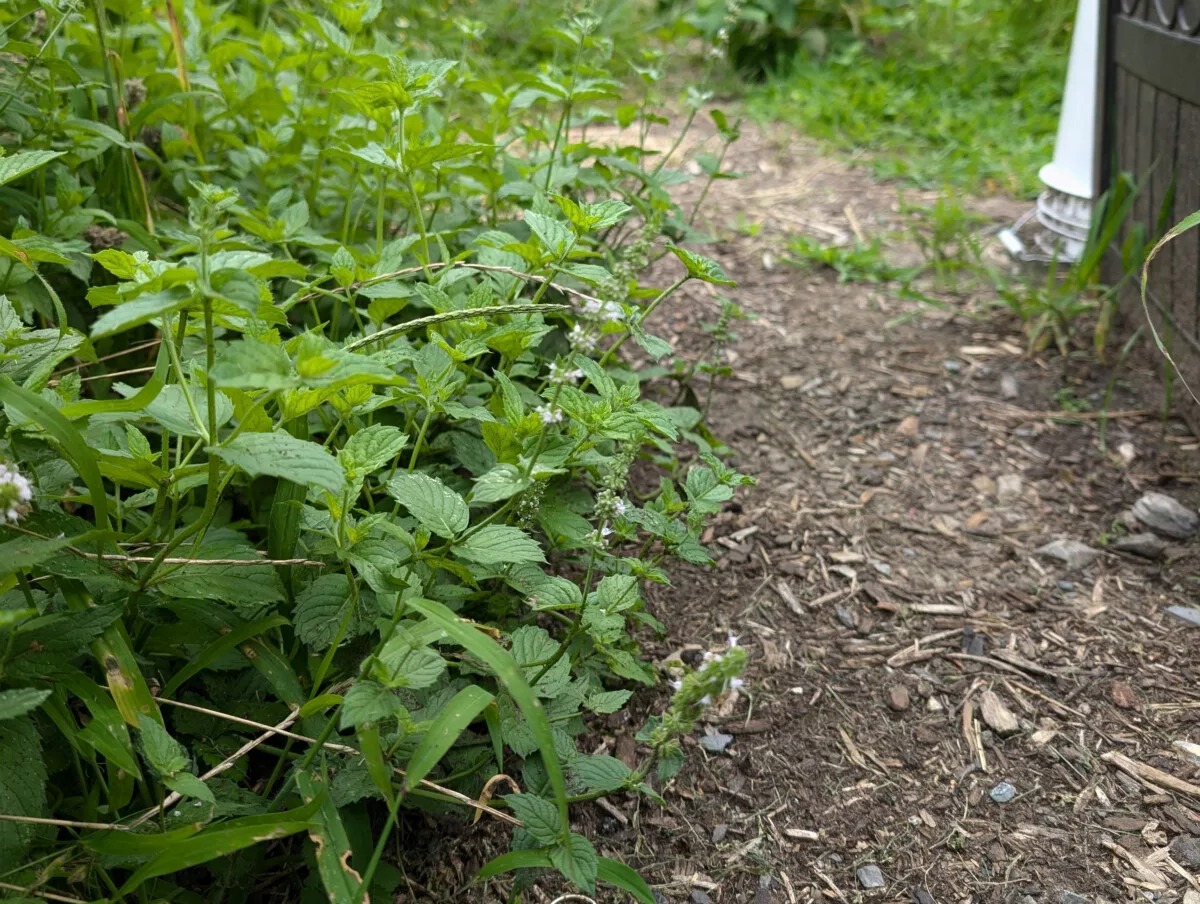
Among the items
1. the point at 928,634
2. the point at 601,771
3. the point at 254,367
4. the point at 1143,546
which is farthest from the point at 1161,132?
the point at 254,367

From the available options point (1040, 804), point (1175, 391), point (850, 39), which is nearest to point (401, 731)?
point (1040, 804)

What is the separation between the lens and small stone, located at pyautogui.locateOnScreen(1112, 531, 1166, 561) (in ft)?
6.97

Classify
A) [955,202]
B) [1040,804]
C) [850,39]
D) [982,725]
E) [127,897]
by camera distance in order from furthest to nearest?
[850,39]
[955,202]
[982,725]
[1040,804]
[127,897]

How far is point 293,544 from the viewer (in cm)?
145

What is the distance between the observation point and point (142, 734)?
1.14 meters

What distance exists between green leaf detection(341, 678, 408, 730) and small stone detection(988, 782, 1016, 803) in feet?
3.38

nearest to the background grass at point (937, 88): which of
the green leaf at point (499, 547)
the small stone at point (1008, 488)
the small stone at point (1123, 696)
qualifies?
the small stone at point (1008, 488)

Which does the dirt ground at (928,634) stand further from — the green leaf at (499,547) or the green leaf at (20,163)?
the green leaf at (20,163)

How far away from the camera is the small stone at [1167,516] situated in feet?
7.08

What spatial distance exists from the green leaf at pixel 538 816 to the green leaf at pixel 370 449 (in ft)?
1.56

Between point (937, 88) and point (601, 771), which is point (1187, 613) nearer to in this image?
point (601, 771)

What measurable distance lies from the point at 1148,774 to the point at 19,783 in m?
1.68

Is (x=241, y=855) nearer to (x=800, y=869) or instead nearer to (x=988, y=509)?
(x=800, y=869)

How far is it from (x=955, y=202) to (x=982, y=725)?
98.5 inches
